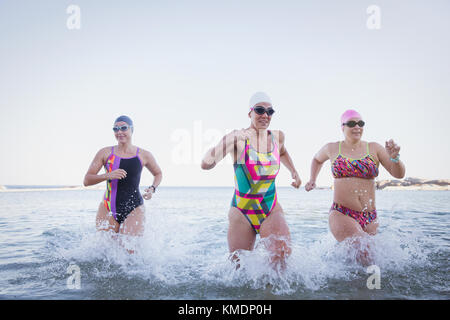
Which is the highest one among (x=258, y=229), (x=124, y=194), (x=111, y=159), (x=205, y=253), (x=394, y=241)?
(x=111, y=159)

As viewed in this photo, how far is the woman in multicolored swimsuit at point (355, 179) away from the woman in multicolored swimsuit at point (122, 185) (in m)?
3.39

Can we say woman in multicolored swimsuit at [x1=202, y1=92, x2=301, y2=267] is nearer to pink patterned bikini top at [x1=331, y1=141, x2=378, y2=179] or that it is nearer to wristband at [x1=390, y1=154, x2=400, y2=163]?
pink patterned bikini top at [x1=331, y1=141, x2=378, y2=179]

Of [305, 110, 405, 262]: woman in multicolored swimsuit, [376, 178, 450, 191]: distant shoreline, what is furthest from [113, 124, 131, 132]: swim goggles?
[376, 178, 450, 191]: distant shoreline

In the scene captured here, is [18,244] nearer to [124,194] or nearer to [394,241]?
[124,194]

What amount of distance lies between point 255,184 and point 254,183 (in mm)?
18

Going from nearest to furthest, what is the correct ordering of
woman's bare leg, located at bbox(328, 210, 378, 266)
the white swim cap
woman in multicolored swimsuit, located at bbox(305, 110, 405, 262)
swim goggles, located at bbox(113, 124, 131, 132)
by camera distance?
the white swim cap → woman's bare leg, located at bbox(328, 210, 378, 266) → woman in multicolored swimsuit, located at bbox(305, 110, 405, 262) → swim goggles, located at bbox(113, 124, 131, 132)

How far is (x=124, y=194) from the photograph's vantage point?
18.0ft

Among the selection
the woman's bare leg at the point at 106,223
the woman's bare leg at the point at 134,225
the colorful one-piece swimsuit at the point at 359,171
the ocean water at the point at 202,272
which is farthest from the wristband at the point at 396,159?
the woman's bare leg at the point at 106,223

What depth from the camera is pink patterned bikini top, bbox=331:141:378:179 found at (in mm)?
4621

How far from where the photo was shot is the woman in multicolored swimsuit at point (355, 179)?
15.0 feet

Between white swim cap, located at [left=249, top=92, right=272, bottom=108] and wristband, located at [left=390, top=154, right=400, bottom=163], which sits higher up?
white swim cap, located at [left=249, top=92, right=272, bottom=108]

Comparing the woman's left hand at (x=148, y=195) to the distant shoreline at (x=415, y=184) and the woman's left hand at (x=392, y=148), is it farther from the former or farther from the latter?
the distant shoreline at (x=415, y=184)
